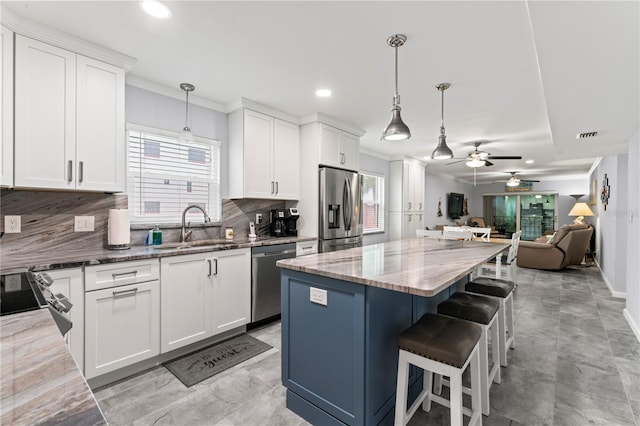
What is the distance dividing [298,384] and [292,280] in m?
0.64

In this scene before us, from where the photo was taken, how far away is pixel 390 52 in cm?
233

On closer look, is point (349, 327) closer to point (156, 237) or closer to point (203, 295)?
point (203, 295)

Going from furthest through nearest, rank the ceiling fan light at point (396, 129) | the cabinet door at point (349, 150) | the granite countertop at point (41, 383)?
1. the cabinet door at point (349, 150)
2. the ceiling fan light at point (396, 129)
3. the granite countertop at point (41, 383)

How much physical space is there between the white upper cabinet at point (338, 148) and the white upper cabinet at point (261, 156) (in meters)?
0.39

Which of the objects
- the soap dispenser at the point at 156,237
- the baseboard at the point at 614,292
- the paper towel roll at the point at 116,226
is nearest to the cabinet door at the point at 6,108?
the paper towel roll at the point at 116,226

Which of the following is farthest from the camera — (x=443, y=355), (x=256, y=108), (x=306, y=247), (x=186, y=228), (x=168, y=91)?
(x=306, y=247)

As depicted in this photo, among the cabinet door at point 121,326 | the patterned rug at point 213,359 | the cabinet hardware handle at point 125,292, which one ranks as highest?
the cabinet hardware handle at point 125,292

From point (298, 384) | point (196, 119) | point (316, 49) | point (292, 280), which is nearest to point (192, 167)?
point (196, 119)

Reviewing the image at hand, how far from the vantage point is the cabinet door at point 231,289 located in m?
2.80

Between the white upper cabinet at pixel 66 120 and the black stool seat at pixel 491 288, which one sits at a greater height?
the white upper cabinet at pixel 66 120

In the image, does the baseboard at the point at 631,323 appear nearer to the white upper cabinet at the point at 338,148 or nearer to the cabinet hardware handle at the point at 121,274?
the white upper cabinet at the point at 338,148

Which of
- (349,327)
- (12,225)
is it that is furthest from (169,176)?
(349,327)

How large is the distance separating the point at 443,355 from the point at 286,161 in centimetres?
292

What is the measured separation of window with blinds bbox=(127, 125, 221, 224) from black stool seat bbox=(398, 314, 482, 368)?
101 inches
